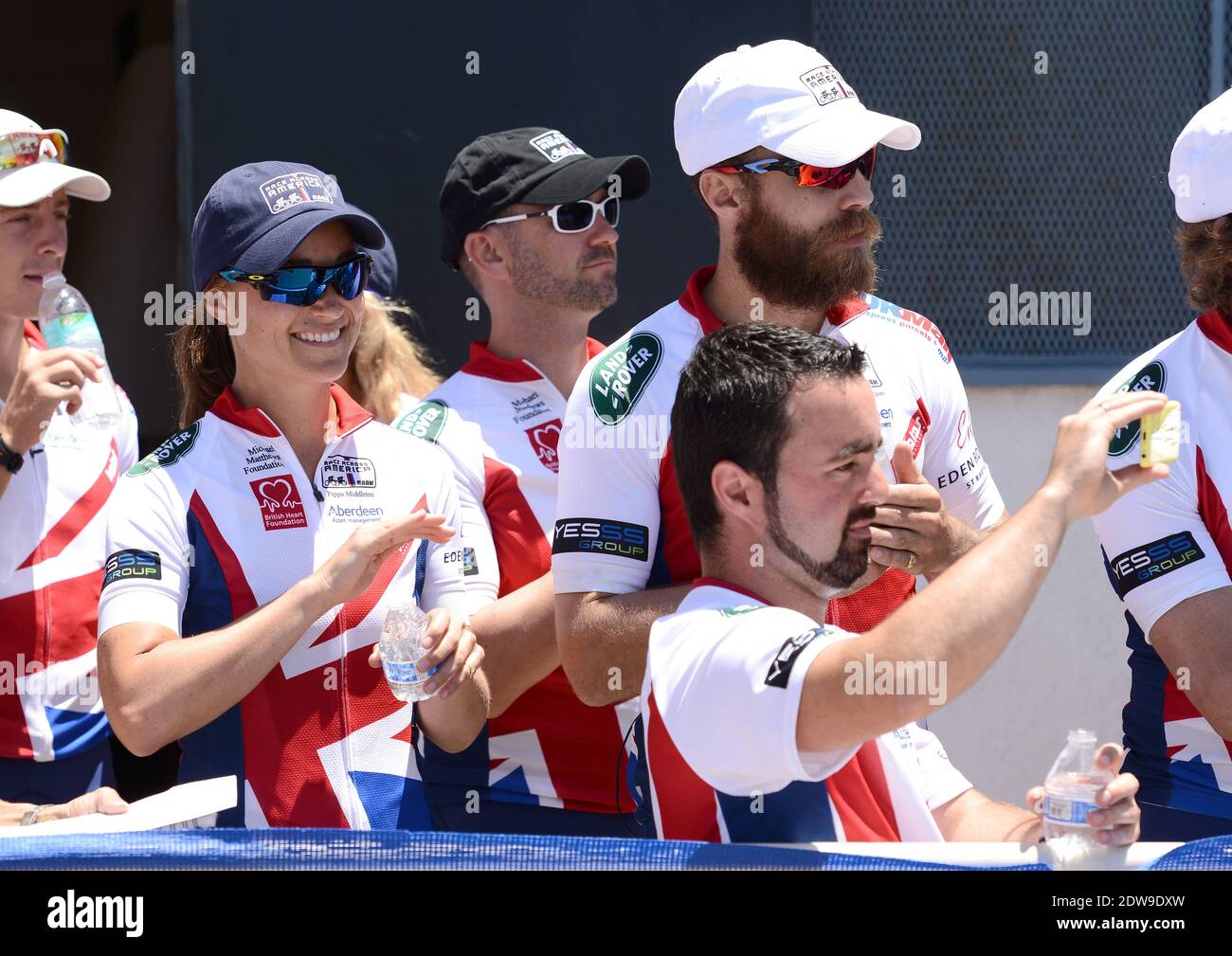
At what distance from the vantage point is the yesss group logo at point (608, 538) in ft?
8.15

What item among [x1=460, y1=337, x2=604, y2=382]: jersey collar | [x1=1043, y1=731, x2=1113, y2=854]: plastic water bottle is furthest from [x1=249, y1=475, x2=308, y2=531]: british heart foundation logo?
[x1=1043, y1=731, x2=1113, y2=854]: plastic water bottle

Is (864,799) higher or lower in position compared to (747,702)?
lower

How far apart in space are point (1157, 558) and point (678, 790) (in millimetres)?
1000

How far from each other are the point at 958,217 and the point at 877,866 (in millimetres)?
3166

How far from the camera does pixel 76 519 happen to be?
3131 millimetres

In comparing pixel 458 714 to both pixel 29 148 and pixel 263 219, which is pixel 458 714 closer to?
pixel 263 219

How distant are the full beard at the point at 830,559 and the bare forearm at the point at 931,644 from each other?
0.21 m

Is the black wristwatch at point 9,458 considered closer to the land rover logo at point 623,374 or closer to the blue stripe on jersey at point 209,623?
the blue stripe on jersey at point 209,623

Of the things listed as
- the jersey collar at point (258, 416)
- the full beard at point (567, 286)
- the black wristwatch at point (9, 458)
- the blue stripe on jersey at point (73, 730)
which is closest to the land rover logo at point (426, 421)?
the jersey collar at point (258, 416)

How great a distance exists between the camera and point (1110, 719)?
4477 millimetres

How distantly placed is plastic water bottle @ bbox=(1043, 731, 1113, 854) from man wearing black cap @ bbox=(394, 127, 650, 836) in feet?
3.60

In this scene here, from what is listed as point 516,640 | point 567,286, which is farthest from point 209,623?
point 567,286
